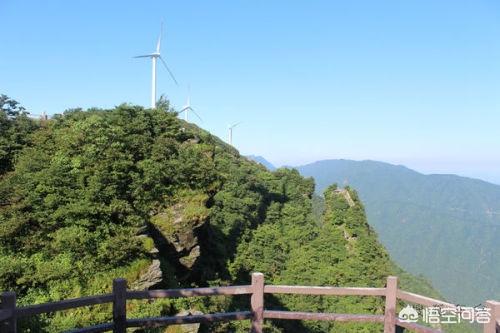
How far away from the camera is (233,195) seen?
1898 inches

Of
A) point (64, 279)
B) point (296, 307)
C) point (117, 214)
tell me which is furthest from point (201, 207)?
point (296, 307)

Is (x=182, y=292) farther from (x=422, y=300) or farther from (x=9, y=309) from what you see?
(x=422, y=300)

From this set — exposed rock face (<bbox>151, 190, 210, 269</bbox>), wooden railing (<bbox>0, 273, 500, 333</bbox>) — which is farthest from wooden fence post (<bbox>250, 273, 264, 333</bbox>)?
exposed rock face (<bbox>151, 190, 210, 269</bbox>)

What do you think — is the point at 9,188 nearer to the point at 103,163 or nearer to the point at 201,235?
the point at 103,163

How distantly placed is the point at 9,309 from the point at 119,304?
1.36 m

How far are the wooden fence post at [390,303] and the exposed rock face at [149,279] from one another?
8.30m

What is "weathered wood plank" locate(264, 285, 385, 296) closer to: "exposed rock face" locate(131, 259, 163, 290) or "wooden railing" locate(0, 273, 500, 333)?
"wooden railing" locate(0, 273, 500, 333)

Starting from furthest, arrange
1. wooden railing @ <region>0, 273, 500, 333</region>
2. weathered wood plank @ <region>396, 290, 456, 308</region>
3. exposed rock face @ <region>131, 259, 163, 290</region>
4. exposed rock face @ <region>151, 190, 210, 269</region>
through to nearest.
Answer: exposed rock face @ <region>151, 190, 210, 269</region>
exposed rock face @ <region>131, 259, 163, 290</region>
weathered wood plank @ <region>396, 290, 456, 308</region>
wooden railing @ <region>0, 273, 500, 333</region>

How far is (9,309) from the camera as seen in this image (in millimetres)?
4965

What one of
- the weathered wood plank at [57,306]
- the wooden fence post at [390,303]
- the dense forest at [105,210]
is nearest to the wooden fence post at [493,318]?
the wooden fence post at [390,303]

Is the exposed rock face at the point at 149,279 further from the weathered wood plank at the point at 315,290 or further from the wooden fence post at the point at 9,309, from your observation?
the wooden fence post at the point at 9,309

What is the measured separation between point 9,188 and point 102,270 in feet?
15.7

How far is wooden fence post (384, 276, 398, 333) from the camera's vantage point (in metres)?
6.57

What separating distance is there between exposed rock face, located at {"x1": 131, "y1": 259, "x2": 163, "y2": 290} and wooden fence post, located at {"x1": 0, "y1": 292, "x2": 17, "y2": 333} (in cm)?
789
